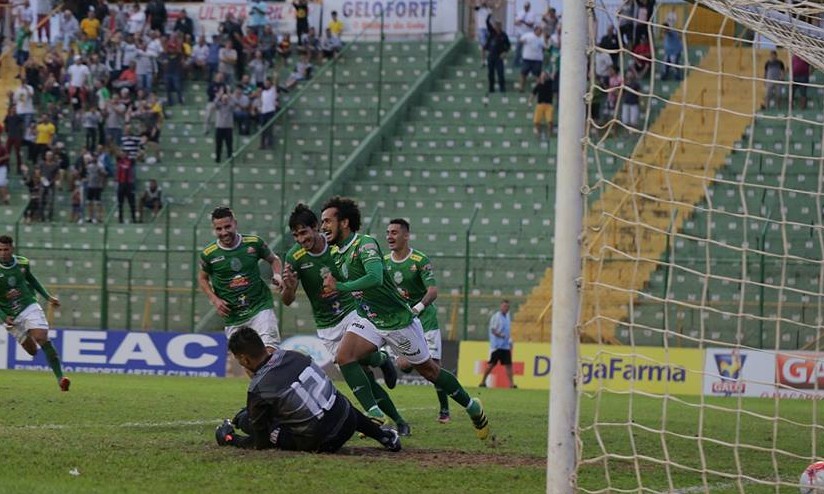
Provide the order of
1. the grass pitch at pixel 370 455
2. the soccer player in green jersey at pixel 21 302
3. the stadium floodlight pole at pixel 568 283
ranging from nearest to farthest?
the stadium floodlight pole at pixel 568 283 < the grass pitch at pixel 370 455 < the soccer player in green jersey at pixel 21 302

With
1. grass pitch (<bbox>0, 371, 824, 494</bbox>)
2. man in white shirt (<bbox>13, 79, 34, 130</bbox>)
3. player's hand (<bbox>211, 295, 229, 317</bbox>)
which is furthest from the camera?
man in white shirt (<bbox>13, 79, 34, 130</bbox>)

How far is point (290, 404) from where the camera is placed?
35.5 feet

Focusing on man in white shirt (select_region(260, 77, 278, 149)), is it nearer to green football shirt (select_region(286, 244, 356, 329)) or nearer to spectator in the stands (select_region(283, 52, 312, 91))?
spectator in the stands (select_region(283, 52, 312, 91))

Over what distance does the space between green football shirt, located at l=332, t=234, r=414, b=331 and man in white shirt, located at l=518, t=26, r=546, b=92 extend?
23.3 m

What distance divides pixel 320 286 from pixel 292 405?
3.28m

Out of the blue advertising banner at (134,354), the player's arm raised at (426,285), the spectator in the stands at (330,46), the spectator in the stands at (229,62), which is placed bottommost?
the blue advertising banner at (134,354)

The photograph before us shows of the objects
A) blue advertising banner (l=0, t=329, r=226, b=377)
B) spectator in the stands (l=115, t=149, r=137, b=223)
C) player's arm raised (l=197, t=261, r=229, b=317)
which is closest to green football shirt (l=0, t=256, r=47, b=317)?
player's arm raised (l=197, t=261, r=229, b=317)

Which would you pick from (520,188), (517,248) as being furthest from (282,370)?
(520,188)

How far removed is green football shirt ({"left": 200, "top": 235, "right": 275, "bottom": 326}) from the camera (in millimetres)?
14867

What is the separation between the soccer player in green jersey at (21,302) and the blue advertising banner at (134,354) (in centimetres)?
868

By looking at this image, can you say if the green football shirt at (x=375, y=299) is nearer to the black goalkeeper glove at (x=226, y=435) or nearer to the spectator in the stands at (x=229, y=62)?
the black goalkeeper glove at (x=226, y=435)

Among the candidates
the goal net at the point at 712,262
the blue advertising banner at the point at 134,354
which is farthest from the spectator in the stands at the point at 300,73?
the blue advertising banner at the point at 134,354

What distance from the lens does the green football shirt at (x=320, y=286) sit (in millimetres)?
13922

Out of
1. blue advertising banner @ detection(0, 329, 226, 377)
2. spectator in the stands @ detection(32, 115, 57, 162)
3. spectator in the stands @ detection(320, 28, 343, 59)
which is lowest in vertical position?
blue advertising banner @ detection(0, 329, 226, 377)
